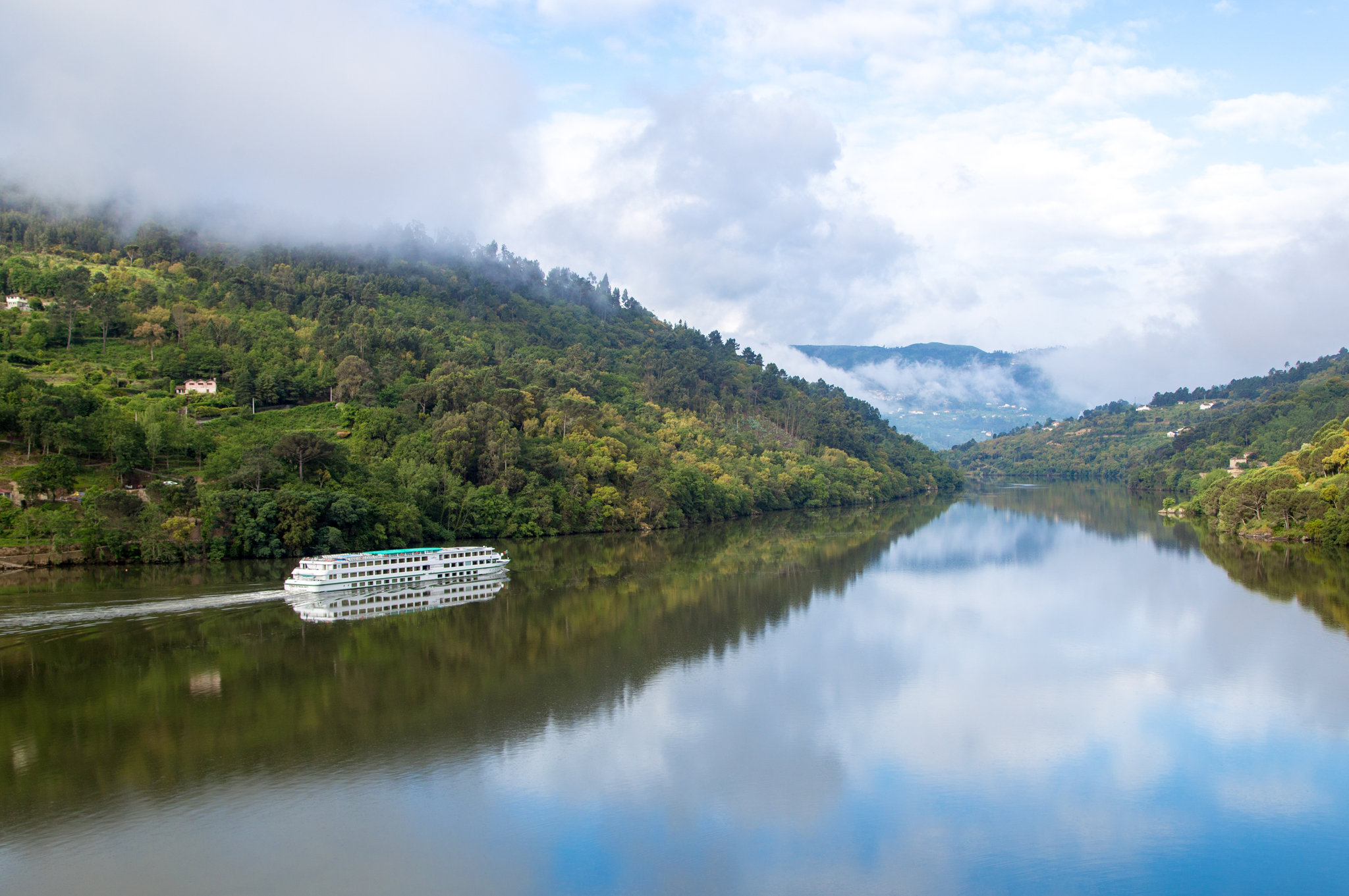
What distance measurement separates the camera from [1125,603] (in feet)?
124

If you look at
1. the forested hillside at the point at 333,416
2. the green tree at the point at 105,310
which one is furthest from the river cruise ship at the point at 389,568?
the green tree at the point at 105,310

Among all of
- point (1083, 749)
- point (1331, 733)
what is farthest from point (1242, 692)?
point (1083, 749)

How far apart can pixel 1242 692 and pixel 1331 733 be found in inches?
129

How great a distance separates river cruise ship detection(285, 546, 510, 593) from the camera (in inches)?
1395

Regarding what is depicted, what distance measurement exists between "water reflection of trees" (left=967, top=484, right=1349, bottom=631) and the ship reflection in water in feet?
104

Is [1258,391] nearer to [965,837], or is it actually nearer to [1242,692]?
[1242,692]

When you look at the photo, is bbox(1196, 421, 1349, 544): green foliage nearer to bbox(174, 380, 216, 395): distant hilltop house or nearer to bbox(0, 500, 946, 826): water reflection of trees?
bbox(0, 500, 946, 826): water reflection of trees

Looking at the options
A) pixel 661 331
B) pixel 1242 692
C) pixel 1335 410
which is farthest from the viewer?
pixel 661 331

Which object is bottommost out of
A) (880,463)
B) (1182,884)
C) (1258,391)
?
(1182,884)

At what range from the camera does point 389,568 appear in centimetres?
3875

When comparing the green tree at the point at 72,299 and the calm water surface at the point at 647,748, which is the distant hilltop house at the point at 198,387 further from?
the calm water surface at the point at 647,748

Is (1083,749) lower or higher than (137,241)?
lower

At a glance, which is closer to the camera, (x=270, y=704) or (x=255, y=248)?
(x=270, y=704)

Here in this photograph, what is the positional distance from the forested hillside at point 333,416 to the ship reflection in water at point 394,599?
717cm
